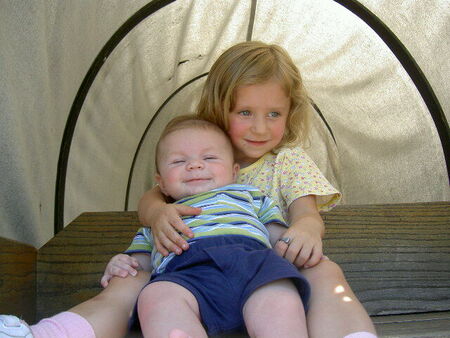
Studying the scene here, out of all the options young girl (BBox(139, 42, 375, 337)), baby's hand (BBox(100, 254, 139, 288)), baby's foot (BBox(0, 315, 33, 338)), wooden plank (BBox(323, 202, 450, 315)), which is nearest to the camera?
baby's foot (BBox(0, 315, 33, 338))

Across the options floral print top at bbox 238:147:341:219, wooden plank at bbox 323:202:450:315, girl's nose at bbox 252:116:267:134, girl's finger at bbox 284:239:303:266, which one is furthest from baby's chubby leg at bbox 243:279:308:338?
wooden plank at bbox 323:202:450:315

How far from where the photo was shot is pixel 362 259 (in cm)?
291

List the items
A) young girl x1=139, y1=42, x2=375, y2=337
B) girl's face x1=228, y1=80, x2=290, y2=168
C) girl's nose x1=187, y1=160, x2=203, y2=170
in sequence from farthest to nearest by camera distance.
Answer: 1. girl's face x1=228, y1=80, x2=290, y2=168
2. young girl x1=139, y1=42, x2=375, y2=337
3. girl's nose x1=187, y1=160, x2=203, y2=170

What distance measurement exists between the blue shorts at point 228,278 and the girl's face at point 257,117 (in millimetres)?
710

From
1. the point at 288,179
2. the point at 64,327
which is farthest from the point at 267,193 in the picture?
the point at 64,327

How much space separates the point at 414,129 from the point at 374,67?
1.58ft

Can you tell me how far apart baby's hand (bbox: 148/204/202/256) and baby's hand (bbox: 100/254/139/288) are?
113mm

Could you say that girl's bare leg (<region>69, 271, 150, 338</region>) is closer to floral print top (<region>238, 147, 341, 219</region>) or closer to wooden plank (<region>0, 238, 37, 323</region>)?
wooden plank (<region>0, 238, 37, 323</region>)

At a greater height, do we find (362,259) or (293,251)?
(293,251)

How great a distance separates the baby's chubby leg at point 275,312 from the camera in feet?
5.88

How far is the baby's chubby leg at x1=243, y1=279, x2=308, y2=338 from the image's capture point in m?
1.79

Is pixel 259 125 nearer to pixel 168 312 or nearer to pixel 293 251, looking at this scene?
pixel 293 251

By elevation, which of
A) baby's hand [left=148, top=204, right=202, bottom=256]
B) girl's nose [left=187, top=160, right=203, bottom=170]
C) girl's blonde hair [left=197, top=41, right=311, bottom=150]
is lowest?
baby's hand [left=148, top=204, right=202, bottom=256]

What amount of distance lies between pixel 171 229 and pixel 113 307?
0.96ft
